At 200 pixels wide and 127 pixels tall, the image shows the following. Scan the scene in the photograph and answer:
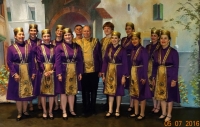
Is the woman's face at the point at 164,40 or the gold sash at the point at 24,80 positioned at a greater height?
the woman's face at the point at 164,40

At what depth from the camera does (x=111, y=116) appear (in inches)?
140

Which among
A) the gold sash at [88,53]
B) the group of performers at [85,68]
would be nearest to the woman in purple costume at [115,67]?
the group of performers at [85,68]

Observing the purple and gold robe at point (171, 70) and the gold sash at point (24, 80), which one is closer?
the purple and gold robe at point (171, 70)

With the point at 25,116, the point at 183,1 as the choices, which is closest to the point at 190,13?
the point at 183,1

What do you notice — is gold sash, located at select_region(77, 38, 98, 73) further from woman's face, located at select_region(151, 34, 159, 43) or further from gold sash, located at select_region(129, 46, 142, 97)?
woman's face, located at select_region(151, 34, 159, 43)

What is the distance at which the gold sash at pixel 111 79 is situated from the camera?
3.36 m

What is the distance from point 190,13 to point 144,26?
0.79 m

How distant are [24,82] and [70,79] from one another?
2.19 feet

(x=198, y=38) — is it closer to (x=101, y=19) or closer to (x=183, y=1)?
(x=183, y=1)

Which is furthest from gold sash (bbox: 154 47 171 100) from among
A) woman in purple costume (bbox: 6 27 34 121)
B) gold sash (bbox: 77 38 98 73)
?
woman in purple costume (bbox: 6 27 34 121)

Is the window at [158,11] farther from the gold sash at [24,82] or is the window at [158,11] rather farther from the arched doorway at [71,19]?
the gold sash at [24,82]

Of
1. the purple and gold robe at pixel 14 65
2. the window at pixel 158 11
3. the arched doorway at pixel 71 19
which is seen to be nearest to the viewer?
the purple and gold robe at pixel 14 65
